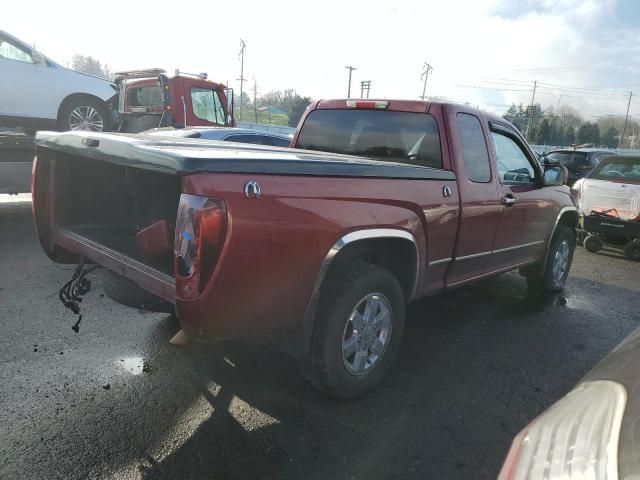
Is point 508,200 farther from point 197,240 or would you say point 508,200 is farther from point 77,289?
point 77,289

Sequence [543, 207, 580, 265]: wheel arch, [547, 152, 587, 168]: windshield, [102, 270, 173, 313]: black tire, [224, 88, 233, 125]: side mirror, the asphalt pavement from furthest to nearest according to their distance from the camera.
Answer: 1. [547, 152, 587, 168]: windshield
2. [224, 88, 233, 125]: side mirror
3. [543, 207, 580, 265]: wheel arch
4. [102, 270, 173, 313]: black tire
5. the asphalt pavement

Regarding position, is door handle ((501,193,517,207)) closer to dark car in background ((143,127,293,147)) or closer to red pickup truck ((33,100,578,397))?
red pickup truck ((33,100,578,397))

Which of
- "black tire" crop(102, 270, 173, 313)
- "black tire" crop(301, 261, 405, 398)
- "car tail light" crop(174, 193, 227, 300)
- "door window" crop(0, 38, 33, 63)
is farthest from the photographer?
"door window" crop(0, 38, 33, 63)

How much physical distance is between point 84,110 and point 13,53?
52.7 inches

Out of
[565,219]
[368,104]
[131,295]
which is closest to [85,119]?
[368,104]

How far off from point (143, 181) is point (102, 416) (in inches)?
63.3

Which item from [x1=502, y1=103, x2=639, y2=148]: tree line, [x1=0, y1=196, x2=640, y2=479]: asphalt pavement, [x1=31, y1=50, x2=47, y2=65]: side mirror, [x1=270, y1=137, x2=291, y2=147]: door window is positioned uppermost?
[x1=502, y1=103, x2=639, y2=148]: tree line

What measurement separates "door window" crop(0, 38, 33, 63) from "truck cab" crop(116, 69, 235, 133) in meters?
1.99

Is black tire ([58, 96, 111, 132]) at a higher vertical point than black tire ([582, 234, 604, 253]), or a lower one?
higher

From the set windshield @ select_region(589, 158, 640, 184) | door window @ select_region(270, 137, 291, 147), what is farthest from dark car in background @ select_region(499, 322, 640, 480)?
windshield @ select_region(589, 158, 640, 184)

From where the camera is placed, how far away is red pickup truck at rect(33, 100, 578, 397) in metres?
2.29

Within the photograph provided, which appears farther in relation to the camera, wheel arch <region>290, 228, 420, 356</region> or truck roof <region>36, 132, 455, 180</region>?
wheel arch <region>290, 228, 420, 356</region>

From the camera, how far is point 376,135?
4316 mm

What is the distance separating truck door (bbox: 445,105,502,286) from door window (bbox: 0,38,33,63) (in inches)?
278
